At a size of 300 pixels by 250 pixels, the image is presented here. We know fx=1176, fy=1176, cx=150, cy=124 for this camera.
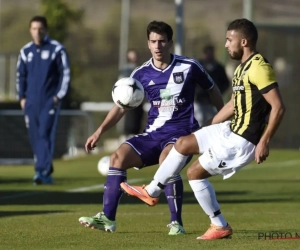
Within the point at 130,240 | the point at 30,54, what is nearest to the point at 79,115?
the point at 30,54

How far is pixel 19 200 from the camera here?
14.4 metres

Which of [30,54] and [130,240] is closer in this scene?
[130,240]

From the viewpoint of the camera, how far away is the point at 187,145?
32.3 ft

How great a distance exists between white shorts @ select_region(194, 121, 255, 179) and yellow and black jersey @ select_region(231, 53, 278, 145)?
65 millimetres

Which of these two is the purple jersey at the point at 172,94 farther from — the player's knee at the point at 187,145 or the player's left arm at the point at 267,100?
the player's left arm at the point at 267,100

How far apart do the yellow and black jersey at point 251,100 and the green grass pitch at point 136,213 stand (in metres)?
0.92

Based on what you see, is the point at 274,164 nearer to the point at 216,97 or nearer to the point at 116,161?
the point at 216,97

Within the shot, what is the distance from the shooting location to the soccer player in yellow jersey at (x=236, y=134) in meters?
9.53

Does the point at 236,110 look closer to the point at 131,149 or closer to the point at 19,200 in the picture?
the point at 131,149

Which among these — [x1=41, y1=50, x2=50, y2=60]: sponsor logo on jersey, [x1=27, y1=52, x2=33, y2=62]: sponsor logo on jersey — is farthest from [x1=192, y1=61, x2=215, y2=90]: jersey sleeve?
[x1=27, y1=52, x2=33, y2=62]: sponsor logo on jersey

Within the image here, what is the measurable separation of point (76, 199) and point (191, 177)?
16.1ft

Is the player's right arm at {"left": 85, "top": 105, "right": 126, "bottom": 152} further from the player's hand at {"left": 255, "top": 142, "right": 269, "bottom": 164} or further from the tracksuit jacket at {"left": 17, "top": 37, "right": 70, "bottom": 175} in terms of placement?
the tracksuit jacket at {"left": 17, "top": 37, "right": 70, "bottom": 175}

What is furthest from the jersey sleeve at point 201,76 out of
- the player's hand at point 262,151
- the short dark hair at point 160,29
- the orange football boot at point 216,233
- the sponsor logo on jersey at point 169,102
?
the player's hand at point 262,151

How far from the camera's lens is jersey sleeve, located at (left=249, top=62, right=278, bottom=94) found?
9500 millimetres
